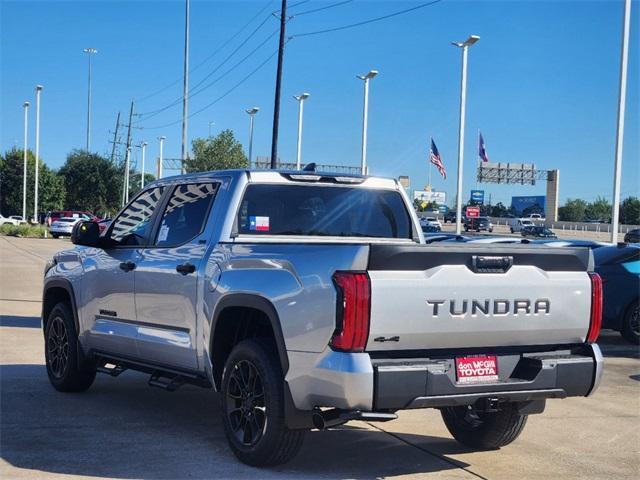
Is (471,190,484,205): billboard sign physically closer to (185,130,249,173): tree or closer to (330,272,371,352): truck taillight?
(185,130,249,173): tree

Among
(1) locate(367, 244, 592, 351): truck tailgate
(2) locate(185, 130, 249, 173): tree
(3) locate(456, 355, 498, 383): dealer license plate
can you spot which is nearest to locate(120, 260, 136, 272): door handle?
(1) locate(367, 244, 592, 351): truck tailgate

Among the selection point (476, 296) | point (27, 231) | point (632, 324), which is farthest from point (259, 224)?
point (27, 231)

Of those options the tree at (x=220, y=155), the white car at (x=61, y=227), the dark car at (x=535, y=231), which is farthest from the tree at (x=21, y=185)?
the dark car at (x=535, y=231)

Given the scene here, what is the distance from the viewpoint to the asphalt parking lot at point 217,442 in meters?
5.47

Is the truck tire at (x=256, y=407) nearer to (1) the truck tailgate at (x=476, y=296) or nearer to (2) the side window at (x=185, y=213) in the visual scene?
(1) the truck tailgate at (x=476, y=296)

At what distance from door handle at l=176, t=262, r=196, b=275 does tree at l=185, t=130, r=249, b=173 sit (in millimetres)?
52227

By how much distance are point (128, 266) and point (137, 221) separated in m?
0.56

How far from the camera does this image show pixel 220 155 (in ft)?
196

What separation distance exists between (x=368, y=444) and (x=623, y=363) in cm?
572

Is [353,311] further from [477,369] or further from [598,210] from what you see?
[598,210]

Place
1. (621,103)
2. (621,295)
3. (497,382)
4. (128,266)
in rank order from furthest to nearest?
(621,103) < (621,295) < (128,266) < (497,382)

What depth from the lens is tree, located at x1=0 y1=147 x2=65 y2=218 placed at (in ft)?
263

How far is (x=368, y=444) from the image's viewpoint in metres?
6.26

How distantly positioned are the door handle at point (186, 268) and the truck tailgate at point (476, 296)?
1.78m
